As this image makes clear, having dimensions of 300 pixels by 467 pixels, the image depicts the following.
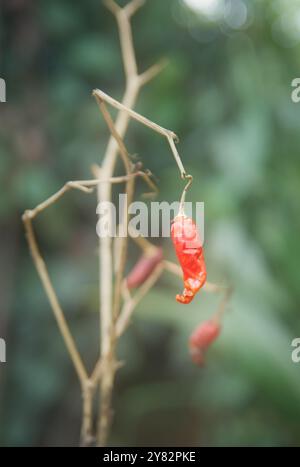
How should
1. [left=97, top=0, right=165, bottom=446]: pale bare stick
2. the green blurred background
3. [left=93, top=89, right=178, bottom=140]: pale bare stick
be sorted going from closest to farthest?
[left=93, top=89, right=178, bottom=140]: pale bare stick < [left=97, top=0, right=165, bottom=446]: pale bare stick < the green blurred background

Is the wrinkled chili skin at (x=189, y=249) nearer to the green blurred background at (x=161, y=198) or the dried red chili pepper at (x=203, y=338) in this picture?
the dried red chili pepper at (x=203, y=338)

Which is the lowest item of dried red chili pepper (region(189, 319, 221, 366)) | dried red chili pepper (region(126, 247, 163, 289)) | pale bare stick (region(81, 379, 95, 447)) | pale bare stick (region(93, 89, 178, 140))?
pale bare stick (region(81, 379, 95, 447))

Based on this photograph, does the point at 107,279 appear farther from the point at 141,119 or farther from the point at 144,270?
the point at 141,119

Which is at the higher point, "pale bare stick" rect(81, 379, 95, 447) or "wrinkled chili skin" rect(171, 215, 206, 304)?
"wrinkled chili skin" rect(171, 215, 206, 304)

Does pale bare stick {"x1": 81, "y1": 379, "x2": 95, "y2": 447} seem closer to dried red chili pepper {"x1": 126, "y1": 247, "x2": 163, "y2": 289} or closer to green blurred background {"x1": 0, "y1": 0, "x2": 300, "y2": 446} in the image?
dried red chili pepper {"x1": 126, "y1": 247, "x2": 163, "y2": 289}

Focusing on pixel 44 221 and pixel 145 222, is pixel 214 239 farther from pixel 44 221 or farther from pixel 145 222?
pixel 145 222

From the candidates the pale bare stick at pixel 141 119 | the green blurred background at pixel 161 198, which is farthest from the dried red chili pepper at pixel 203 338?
the green blurred background at pixel 161 198

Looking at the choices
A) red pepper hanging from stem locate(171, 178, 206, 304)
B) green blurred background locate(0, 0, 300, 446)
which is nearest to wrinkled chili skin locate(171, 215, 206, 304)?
red pepper hanging from stem locate(171, 178, 206, 304)

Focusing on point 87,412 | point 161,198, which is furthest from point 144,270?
point 161,198
